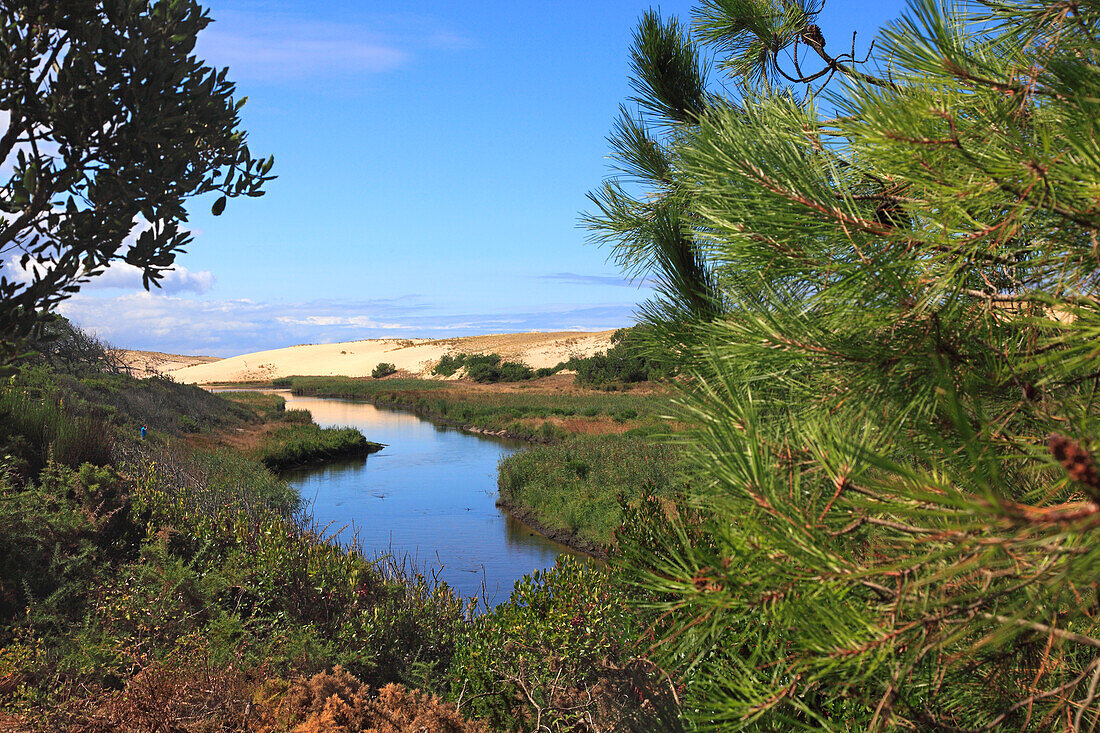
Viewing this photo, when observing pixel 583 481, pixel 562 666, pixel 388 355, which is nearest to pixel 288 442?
pixel 583 481

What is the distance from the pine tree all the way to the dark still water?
15.7 ft

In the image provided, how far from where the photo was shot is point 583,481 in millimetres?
16500

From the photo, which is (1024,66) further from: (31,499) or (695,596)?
(31,499)

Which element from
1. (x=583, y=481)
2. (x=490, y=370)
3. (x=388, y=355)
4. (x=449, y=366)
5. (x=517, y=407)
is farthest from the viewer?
(x=388, y=355)

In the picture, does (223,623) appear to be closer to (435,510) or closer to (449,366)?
(435,510)

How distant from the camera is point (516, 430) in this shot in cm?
2738

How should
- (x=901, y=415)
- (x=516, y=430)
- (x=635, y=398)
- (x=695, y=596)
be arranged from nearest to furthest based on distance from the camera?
(x=695, y=596)
(x=901, y=415)
(x=516, y=430)
(x=635, y=398)

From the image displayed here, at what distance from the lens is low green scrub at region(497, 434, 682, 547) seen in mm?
14344

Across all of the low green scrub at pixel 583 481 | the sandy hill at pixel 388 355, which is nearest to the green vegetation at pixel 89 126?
the low green scrub at pixel 583 481

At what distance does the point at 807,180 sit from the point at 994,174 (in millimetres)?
524

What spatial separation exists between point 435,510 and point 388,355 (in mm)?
71186

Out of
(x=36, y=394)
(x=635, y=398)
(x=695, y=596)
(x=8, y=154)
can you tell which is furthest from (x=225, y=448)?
(x=635, y=398)

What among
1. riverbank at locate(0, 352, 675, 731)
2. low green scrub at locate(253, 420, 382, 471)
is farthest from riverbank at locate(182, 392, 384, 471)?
riverbank at locate(0, 352, 675, 731)

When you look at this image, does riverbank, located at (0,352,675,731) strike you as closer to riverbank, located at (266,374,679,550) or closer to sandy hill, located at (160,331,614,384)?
riverbank, located at (266,374,679,550)
